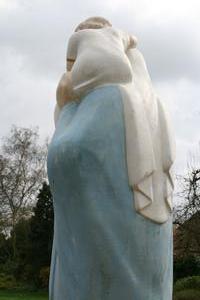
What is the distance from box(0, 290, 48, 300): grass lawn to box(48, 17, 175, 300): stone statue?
2327 cm

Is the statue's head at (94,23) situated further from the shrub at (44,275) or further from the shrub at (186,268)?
the shrub at (44,275)

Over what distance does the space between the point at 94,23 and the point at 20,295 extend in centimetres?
2562

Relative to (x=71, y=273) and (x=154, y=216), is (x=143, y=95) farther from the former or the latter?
(x=71, y=273)

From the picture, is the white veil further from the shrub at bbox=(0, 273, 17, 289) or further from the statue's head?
the shrub at bbox=(0, 273, 17, 289)

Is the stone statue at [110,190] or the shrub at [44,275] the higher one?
the stone statue at [110,190]

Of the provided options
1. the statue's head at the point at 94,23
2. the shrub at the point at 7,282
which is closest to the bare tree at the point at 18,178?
the shrub at the point at 7,282

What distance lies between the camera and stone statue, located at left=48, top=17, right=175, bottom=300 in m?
4.55

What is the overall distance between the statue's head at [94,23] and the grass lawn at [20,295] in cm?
2323

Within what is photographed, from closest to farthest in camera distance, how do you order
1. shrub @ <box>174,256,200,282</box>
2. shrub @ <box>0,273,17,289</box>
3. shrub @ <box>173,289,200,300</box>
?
shrub @ <box>173,289,200,300</box>
shrub @ <box>174,256,200,282</box>
shrub @ <box>0,273,17,289</box>

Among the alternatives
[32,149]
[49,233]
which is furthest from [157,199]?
[32,149]

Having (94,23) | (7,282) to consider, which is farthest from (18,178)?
(94,23)

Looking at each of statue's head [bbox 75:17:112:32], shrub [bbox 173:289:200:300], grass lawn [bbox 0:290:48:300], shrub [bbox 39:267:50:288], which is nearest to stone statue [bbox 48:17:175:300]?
statue's head [bbox 75:17:112:32]

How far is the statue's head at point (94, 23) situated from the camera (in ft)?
18.1

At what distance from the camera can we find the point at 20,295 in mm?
29375
